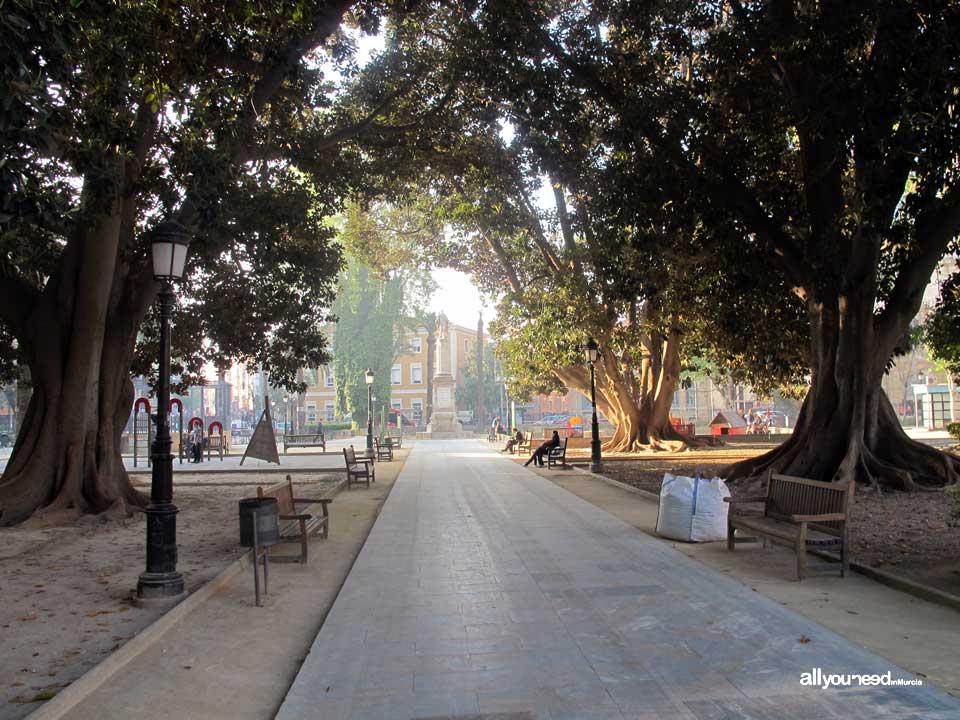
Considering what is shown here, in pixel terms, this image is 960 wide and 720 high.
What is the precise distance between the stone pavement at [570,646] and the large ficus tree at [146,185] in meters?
3.72

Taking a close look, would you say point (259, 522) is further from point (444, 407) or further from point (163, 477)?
point (444, 407)

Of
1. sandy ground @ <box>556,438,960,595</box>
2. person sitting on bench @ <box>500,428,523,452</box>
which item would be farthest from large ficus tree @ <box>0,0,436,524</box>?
person sitting on bench @ <box>500,428,523,452</box>

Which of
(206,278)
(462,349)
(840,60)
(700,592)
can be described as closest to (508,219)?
(206,278)

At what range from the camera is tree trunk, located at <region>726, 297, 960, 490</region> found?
13484mm

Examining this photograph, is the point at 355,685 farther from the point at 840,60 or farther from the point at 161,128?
the point at 840,60

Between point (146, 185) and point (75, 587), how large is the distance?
7967 mm

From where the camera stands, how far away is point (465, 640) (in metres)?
5.41

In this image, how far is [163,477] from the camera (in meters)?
7.12

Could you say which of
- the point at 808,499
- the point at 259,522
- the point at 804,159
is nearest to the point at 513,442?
the point at 804,159

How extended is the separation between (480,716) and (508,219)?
2172 centimetres

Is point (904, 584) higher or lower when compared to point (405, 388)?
lower

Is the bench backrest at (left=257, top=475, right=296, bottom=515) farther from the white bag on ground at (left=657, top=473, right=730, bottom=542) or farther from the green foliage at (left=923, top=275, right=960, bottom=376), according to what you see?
the green foliage at (left=923, top=275, right=960, bottom=376)

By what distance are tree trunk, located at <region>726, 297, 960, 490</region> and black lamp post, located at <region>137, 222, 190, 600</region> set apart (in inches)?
432

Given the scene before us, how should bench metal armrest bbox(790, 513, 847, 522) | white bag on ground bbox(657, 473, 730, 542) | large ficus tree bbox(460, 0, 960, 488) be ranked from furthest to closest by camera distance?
1. large ficus tree bbox(460, 0, 960, 488)
2. white bag on ground bbox(657, 473, 730, 542)
3. bench metal armrest bbox(790, 513, 847, 522)
